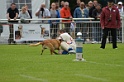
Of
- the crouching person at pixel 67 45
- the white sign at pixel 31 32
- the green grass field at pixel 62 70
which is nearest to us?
the green grass field at pixel 62 70

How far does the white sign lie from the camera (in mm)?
31641

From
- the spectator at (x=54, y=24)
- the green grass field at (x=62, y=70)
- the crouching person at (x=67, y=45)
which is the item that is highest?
the spectator at (x=54, y=24)

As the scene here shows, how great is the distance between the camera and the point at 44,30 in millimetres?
31812

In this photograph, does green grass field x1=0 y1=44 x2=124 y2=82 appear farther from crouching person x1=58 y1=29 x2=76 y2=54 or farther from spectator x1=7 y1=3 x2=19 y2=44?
spectator x1=7 y1=3 x2=19 y2=44

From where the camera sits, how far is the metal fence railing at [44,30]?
31703 millimetres

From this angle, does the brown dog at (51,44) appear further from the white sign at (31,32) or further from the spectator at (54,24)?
the spectator at (54,24)

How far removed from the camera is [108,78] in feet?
45.8

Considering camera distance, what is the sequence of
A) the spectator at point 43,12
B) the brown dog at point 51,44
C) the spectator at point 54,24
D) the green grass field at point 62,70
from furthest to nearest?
the spectator at point 43,12 < the spectator at point 54,24 < the brown dog at point 51,44 < the green grass field at point 62,70

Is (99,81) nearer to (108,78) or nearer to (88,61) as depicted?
(108,78)

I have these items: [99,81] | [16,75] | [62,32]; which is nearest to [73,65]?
[16,75]

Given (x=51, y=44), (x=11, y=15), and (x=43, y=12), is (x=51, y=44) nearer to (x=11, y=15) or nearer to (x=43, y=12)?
(x=43, y=12)

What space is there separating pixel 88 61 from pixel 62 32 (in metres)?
4.44

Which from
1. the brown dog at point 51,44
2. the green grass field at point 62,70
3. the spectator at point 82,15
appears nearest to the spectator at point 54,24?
the spectator at point 82,15

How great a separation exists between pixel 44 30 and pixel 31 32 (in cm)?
68
